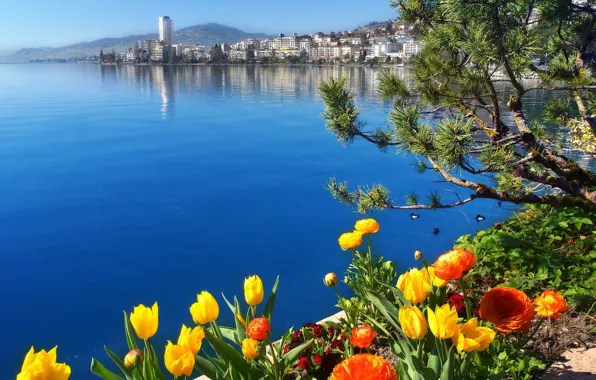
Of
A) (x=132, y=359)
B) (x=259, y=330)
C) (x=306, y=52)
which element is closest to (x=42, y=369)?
(x=132, y=359)

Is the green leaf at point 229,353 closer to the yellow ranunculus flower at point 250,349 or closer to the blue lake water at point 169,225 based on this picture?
the yellow ranunculus flower at point 250,349

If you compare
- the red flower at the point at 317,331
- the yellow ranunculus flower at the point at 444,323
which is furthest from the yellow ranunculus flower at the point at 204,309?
the red flower at the point at 317,331

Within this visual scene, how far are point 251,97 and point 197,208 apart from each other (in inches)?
494

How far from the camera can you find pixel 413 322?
3.09 ft

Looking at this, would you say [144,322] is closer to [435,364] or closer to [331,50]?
[435,364]

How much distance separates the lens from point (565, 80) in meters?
2.49

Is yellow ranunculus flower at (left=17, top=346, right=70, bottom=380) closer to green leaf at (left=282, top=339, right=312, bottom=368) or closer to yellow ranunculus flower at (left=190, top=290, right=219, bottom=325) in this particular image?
yellow ranunculus flower at (left=190, top=290, right=219, bottom=325)

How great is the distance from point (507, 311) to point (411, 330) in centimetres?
27

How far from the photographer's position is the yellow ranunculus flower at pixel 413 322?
93 cm

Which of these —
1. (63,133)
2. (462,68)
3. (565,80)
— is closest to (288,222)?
(462,68)

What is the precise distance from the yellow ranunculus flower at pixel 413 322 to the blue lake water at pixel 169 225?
1697 millimetres

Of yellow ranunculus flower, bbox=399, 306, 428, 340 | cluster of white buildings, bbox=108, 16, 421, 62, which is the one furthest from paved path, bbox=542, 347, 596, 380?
cluster of white buildings, bbox=108, 16, 421, 62

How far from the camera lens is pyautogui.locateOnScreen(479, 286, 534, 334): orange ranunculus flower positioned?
41.1 inches

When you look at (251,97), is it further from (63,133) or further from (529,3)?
(529,3)
